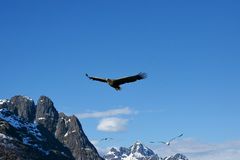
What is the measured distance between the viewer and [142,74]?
11356 cm

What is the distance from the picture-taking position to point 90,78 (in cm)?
11456

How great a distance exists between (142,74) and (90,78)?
10.1 metres

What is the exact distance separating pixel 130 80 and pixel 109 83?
4136mm

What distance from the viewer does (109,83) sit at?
114 meters

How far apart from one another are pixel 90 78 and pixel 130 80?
786cm

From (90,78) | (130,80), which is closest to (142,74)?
(130,80)

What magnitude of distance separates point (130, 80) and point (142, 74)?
260cm

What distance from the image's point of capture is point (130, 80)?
113312 millimetres

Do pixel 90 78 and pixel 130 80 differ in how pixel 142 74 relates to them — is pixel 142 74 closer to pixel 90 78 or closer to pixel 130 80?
pixel 130 80
